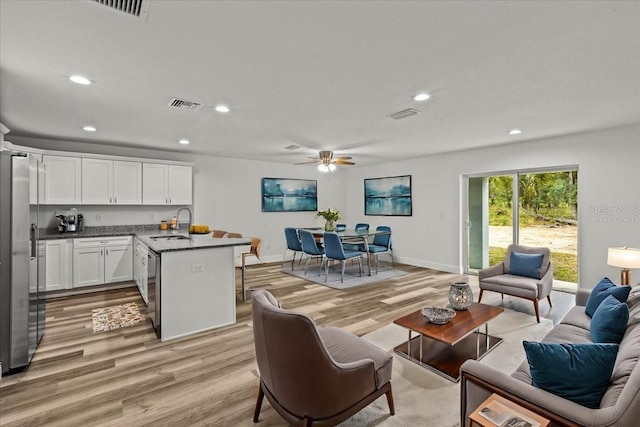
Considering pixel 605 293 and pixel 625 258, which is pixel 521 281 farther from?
pixel 605 293

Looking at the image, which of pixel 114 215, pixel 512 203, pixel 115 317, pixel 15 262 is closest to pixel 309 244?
pixel 115 317

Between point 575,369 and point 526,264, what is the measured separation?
305cm

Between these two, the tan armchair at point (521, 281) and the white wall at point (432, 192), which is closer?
the tan armchair at point (521, 281)

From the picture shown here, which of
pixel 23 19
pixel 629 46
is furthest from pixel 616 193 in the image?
pixel 23 19

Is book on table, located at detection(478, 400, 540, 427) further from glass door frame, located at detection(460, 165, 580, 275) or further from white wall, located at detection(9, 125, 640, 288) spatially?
glass door frame, located at detection(460, 165, 580, 275)

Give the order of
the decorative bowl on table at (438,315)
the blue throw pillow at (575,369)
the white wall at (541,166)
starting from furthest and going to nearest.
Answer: the white wall at (541,166) < the decorative bowl on table at (438,315) < the blue throw pillow at (575,369)

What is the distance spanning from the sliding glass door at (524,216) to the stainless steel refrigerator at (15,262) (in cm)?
650

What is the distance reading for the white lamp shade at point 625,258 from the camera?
3.15m

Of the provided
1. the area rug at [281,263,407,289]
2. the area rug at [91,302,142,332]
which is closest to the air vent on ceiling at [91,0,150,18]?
the area rug at [91,302,142,332]

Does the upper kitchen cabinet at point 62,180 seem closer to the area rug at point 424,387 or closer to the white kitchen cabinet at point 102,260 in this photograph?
the white kitchen cabinet at point 102,260

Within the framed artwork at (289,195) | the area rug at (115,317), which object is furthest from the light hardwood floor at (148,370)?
the framed artwork at (289,195)

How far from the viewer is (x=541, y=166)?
500 cm

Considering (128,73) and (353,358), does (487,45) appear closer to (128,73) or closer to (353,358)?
(353,358)

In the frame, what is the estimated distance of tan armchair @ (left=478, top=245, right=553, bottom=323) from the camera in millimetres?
3639
